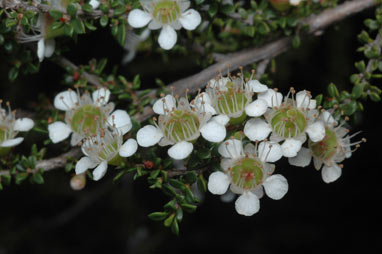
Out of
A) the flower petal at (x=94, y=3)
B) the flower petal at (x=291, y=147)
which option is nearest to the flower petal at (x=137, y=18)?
the flower petal at (x=94, y=3)

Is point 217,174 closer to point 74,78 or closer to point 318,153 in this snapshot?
point 318,153

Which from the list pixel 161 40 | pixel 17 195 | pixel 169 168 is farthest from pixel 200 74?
pixel 17 195

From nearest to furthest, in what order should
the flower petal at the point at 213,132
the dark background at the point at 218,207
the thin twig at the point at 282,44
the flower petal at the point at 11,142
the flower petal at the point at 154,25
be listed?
1. the flower petal at the point at 213,132
2. the flower petal at the point at 11,142
3. the flower petal at the point at 154,25
4. the thin twig at the point at 282,44
5. the dark background at the point at 218,207

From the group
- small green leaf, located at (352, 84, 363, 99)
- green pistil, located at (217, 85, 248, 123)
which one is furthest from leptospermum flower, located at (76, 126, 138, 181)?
small green leaf, located at (352, 84, 363, 99)

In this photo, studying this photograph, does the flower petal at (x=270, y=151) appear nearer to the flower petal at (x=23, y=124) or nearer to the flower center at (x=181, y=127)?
the flower center at (x=181, y=127)

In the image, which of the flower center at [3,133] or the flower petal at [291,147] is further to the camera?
the flower center at [3,133]

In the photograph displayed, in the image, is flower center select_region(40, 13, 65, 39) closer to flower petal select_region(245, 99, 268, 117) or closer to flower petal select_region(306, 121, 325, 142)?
flower petal select_region(245, 99, 268, 117)
